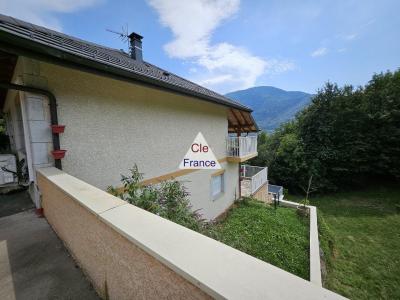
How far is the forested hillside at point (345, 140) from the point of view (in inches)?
619

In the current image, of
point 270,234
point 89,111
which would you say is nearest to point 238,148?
point 270,234

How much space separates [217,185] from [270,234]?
3057 millimetres

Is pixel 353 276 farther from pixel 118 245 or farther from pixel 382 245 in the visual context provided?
pixel 118 245

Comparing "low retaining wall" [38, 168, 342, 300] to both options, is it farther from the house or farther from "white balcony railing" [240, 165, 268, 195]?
"white balcony railing" [240, 165, 268, 195]

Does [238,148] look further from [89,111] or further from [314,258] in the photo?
[89,111]

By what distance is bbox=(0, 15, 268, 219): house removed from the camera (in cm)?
297

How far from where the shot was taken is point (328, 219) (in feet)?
40.5

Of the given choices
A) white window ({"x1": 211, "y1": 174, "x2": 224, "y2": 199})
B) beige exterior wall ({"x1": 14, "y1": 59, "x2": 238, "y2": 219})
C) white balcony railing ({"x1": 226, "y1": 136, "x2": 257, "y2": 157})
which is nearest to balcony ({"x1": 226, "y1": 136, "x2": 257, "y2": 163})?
white balcony railing ({"x1": 226, "y1": 136, "x2": 257, "y2": 157})

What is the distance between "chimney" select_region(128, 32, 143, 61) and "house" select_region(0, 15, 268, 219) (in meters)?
3.93

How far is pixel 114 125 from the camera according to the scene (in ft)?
13.8

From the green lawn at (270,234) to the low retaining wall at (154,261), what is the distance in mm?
3105

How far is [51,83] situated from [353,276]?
10.1 meters

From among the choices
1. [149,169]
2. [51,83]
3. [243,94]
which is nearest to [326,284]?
[149,169]

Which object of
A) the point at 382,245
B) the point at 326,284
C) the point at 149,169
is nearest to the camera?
the point at 149,169
